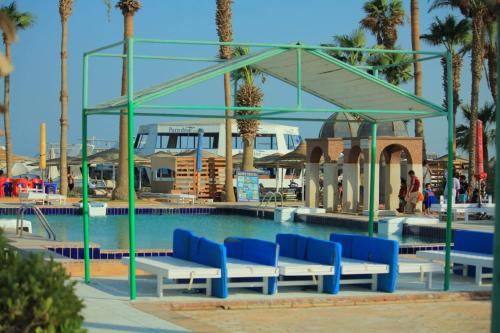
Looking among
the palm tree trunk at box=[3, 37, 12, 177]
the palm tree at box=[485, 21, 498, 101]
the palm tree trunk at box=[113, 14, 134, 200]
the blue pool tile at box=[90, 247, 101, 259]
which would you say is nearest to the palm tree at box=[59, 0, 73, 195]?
the palm tree trunk at box=[113, 14, 134, 200]

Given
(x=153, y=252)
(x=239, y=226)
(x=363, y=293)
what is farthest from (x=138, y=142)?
(x=363, y=293)

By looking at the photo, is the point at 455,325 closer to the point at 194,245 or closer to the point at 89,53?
the point at 194,245

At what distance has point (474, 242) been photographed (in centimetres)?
1318

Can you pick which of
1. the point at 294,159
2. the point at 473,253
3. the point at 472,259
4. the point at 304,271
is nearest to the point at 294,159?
the point at 294,159

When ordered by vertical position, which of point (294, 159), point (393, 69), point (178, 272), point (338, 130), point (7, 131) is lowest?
point (178, 272)

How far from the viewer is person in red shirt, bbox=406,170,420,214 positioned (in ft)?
89.3

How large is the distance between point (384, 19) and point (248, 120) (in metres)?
9.24

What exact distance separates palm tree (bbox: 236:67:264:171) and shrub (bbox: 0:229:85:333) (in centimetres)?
3238

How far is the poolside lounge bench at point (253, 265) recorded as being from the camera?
1072 cm

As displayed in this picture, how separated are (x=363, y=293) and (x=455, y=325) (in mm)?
1768

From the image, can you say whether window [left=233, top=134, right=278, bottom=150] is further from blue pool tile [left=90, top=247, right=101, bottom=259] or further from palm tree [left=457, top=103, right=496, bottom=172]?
blue pool tile [left=90, top=247, right=101, bottom=259]

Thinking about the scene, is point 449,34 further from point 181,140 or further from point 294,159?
point 181,140

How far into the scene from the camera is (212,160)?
3753 centimetres

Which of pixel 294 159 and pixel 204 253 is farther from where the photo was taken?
pixel 294 159
